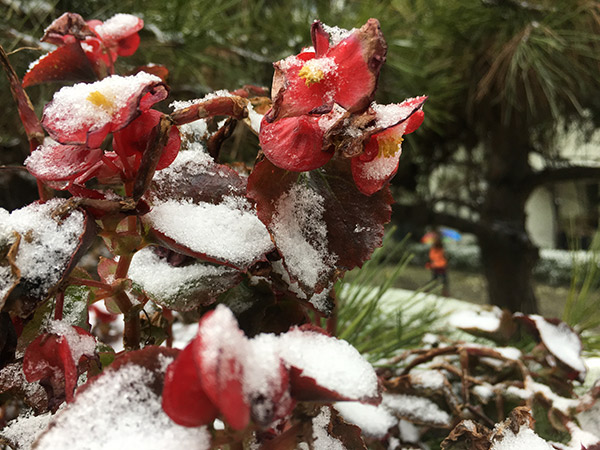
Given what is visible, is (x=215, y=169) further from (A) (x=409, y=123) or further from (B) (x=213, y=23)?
(B) (x=213, y=23)

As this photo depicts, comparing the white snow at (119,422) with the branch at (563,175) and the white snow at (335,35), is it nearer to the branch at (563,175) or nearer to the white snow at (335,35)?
the white snow at (335,35)

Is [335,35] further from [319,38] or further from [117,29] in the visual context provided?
[117,29]

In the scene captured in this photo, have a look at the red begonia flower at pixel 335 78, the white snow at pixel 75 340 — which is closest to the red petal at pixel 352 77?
the red begonia flower at pixel 335 78

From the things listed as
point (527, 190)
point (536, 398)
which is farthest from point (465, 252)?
point (536, 398)

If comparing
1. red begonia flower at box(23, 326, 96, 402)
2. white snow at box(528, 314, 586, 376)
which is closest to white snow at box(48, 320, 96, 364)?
red begonia flower at box(23, 326, 96, 402)

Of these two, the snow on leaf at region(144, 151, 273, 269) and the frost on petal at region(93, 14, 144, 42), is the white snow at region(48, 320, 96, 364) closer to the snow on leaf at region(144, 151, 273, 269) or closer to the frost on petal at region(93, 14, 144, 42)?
the snow on leaf at region(144, 151, 273, 269)

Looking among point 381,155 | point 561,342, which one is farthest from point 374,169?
point 561,342
